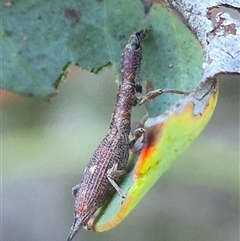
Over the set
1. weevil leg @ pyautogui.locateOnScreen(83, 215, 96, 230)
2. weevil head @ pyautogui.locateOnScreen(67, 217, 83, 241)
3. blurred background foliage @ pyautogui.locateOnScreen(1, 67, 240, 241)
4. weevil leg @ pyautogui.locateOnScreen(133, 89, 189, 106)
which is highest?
weevil leg @ pyautogui.locateOnScreen(133, 89, 189, 106)

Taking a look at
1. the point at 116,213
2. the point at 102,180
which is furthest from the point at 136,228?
the point at 116,213

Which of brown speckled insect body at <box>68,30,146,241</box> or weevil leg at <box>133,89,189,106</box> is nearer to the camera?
weevil leg at <box>133,89,189,106</box>

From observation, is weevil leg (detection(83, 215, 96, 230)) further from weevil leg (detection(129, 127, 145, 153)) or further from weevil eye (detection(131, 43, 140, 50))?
weevil eye (detection(131, 43, 140, 50))

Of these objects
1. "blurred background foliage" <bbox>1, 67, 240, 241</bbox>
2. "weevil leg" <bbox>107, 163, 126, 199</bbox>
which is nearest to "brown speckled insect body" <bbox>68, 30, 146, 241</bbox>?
"weevil leg" <bbox>107, 163, 126, 199</bbox>

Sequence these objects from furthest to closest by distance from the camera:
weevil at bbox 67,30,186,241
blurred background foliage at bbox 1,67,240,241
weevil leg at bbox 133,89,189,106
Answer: blurred background foliage at bbox 1,67,240,241, weevil at bbox 67,30,186,241, weevil leg at bbox 133,89,189,106

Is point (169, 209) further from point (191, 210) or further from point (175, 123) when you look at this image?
point (175, 123)

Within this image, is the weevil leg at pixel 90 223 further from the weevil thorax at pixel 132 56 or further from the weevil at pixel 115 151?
the weevil thorax at pixel 132 56

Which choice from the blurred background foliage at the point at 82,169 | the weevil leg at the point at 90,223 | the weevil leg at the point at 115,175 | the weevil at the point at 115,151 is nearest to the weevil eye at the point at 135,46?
the weevil at the point at 115,151
